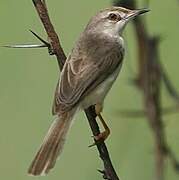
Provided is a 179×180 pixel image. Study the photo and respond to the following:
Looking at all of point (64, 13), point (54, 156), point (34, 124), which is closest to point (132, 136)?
point (34, 124)

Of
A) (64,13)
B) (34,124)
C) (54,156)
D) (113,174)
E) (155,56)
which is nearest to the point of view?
(113,174)

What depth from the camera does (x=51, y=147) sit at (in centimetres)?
325

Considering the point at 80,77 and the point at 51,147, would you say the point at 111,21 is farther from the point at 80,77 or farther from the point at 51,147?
the point at 51,147

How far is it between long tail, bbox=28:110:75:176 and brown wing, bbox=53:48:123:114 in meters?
0.05

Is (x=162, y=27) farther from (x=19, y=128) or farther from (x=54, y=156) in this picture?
(x=54, y=156)

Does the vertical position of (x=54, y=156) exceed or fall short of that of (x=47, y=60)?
it exceeds it

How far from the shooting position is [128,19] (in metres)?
3.84

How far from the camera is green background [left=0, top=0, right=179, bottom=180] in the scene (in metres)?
5.33

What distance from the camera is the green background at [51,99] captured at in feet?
17.5

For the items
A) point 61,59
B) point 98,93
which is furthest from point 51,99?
point 61,59

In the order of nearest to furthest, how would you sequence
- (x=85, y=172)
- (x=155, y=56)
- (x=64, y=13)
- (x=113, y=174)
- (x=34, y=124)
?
(x=113, y=174) → (x=155, y=56) → (x=85, y=172) → (x=34, y=124) → (x=64, y=13)

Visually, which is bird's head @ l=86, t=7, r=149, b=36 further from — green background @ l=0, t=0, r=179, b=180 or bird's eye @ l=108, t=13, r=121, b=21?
green background @ l=0, t=0, r=179, b=180

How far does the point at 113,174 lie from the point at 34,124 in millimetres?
2634

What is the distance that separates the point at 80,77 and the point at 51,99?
6.61ft
